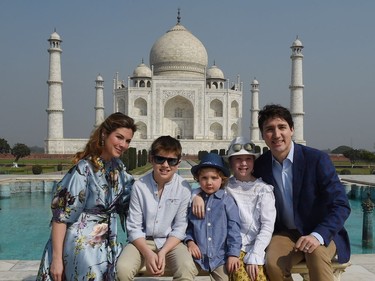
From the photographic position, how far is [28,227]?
7242 mm

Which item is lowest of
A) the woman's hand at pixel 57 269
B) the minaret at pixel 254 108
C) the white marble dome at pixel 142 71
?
the woman's hand at pixel 57 269

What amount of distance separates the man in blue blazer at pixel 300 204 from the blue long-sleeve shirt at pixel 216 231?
0.23m

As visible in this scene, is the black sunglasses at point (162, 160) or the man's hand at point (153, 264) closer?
the man's hand at point (153, 264)

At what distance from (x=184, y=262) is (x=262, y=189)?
2.10ft

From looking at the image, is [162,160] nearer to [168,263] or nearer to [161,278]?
[168,263]

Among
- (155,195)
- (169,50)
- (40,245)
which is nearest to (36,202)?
(40,245)

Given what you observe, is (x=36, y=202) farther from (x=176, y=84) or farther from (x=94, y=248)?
(x=176, y=84)

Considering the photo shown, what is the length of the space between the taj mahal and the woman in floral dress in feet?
85.6

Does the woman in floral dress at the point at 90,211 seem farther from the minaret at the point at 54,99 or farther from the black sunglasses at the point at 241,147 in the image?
the minaret at the point at 54,99

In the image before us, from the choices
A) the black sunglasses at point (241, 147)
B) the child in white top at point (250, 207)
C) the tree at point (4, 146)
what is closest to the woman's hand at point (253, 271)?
the child in white top at point (250, 207)

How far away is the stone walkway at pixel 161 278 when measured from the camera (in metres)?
3.08

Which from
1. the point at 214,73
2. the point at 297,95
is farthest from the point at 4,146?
the point at 297,95

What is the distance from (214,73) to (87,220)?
33.0 metres

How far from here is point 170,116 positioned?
3284 centimetres
